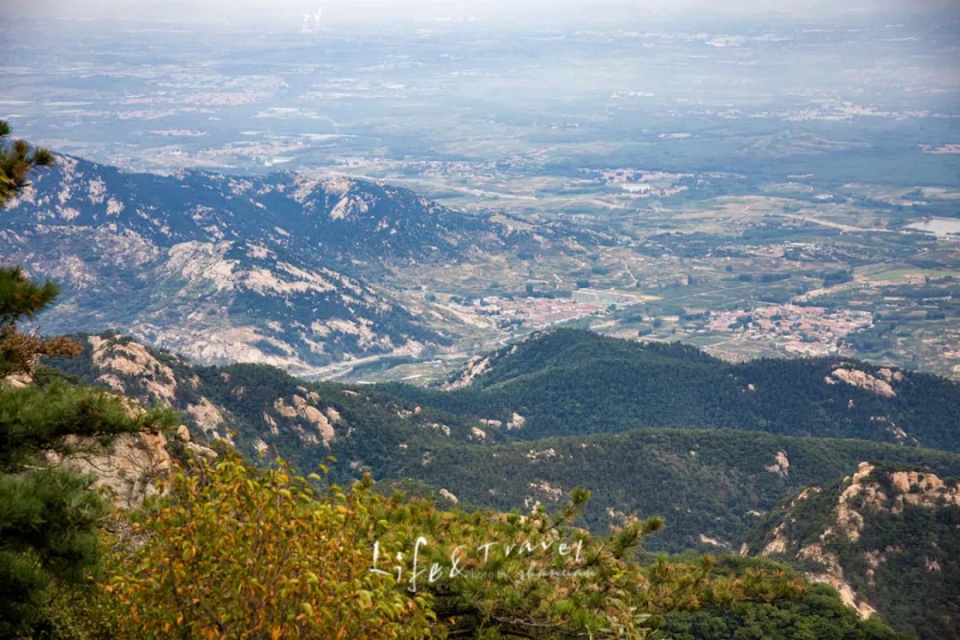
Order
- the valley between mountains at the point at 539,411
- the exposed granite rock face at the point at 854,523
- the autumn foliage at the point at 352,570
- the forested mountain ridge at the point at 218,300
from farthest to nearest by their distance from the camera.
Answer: the forested mountain ridge at the point at 218,300, the valley between mountains at the point at 539,411, the exposed granite rock face at the point at 854,523, the autumn foliage at the point at 352,570

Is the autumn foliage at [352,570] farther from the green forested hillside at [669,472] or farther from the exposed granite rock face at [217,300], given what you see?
the exposed granite rock face at [217,300]

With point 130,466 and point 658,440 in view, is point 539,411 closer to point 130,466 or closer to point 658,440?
point 658,440

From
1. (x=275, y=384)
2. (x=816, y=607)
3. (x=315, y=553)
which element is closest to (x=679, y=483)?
(x=275, y=384)

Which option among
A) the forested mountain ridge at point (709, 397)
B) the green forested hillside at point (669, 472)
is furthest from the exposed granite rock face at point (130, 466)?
the forested mountain ridge at point (709, 397)

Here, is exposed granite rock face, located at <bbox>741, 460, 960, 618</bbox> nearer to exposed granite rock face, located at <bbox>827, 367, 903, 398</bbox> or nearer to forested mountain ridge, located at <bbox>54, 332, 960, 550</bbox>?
forested mountain ridge, located at <bbox>54, 332, 960, 550</bbox>

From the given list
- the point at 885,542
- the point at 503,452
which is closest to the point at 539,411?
the point at 503,452
